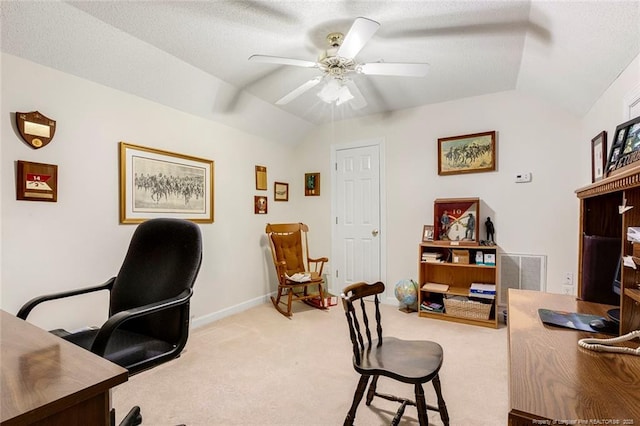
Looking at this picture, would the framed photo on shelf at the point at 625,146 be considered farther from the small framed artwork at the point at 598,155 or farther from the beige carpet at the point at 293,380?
the beige carpet at the point at 293,380

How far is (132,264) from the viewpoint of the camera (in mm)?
1673

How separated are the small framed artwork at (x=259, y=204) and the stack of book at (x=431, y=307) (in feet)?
7.49

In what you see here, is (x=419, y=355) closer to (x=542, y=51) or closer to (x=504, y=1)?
(x=504, y=1)

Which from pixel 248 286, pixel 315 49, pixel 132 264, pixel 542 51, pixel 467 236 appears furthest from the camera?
pixel 248 286

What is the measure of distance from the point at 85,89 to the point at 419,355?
9.83 feet

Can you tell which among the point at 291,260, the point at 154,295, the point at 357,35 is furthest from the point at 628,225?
the point at 291,260

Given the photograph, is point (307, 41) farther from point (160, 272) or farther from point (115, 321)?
point (115, 321)

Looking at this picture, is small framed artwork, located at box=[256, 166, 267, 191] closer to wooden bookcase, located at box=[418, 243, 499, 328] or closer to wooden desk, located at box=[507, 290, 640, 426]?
wooden bookcase, located at box=[418, 243, 499, 328]

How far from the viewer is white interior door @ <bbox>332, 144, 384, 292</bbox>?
4.11 m

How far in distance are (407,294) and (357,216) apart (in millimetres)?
1221

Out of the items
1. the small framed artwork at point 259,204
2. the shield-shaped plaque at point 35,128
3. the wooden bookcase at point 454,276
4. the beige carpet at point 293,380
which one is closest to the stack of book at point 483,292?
the wooden bookcase at point 454,276

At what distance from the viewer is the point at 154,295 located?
1.56m

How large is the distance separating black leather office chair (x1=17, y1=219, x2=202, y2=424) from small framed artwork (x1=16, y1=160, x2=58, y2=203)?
0.99 m

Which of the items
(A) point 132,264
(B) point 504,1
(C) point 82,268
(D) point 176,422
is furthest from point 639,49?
(C) point 82,268
